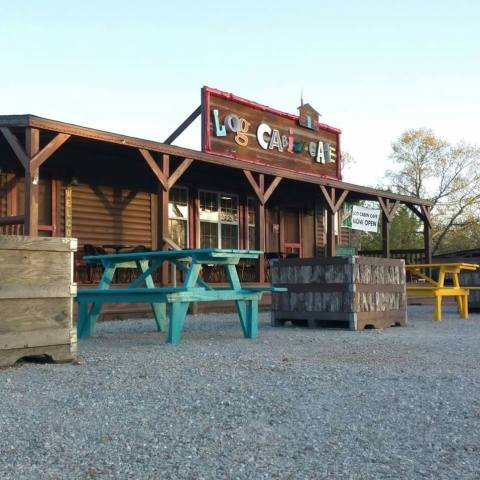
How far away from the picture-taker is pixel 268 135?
1515 cm

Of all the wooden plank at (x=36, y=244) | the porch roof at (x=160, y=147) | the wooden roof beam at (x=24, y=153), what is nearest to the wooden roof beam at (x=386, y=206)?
the porch roof at (x=160, y=147)

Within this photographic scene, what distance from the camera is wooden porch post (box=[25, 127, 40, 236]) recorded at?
9.02 m

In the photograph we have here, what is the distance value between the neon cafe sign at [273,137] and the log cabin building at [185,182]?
27 mm

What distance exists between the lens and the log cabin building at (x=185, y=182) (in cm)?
1098

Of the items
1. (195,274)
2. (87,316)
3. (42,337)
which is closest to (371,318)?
(195,274)

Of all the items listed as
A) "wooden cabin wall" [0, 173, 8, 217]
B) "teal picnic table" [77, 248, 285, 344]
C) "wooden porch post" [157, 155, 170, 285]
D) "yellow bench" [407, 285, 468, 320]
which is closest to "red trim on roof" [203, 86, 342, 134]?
"wooden porch post" [157, 155, 170, 285]

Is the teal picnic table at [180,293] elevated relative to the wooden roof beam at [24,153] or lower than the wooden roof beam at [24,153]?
lower

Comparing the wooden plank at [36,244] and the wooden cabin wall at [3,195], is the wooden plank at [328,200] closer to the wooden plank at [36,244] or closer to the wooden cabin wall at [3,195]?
the wooden cabin wall at [3,195]

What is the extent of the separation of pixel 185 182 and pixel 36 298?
32.8ft

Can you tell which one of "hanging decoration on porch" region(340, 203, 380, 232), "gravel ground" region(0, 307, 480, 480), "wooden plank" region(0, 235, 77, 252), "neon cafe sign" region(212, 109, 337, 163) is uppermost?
"neon cafe sign" region(212, 109, 337, 163)

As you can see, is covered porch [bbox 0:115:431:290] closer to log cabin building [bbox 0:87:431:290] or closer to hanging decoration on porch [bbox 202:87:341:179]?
log cabin building [bbox 0:87:431:290]

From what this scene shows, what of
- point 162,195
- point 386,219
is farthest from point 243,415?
point 386,219

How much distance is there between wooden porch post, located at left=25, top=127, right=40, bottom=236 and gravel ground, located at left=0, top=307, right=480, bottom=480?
3501 mm

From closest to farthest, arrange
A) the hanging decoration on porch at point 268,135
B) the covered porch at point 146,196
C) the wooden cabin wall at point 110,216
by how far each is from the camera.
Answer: the covered porch at point 146,196 → the wooden cabin wall at point 110,216 → the hanging decoration on porch at point 268,135
